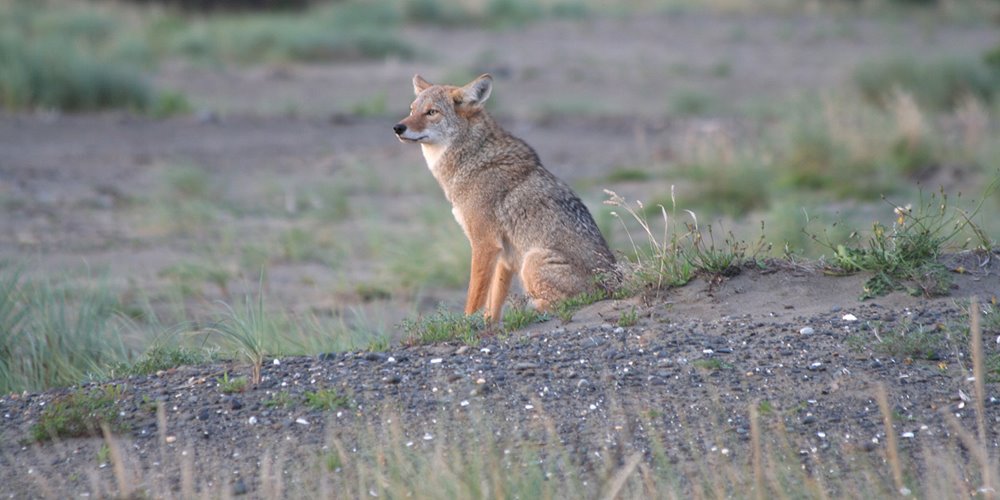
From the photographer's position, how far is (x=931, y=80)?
21.4 meters

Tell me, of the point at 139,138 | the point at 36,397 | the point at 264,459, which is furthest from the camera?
the point at 139,138

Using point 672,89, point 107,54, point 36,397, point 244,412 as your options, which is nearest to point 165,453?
point 244,412

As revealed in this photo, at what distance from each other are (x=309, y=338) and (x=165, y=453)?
2019mm

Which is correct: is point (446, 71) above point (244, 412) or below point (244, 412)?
below

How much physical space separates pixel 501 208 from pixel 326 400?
7.54ft

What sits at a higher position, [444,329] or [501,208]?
[501,208]

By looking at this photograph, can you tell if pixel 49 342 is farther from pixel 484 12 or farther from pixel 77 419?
pixel 484 12

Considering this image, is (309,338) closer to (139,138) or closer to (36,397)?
(36,397)

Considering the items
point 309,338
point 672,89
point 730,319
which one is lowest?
point 672,89

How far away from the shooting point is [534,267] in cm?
723

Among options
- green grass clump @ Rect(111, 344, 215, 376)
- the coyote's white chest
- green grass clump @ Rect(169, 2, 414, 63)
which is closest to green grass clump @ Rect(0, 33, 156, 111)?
green grass clump @ Rect(169, 2, 414, 63)

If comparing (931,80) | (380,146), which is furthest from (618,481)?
(931,80)

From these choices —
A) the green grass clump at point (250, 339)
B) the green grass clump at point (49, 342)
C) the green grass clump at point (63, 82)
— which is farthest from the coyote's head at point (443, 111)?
the green grass clump at point (63, 82)

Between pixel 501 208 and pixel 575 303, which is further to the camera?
pixel 501 208
